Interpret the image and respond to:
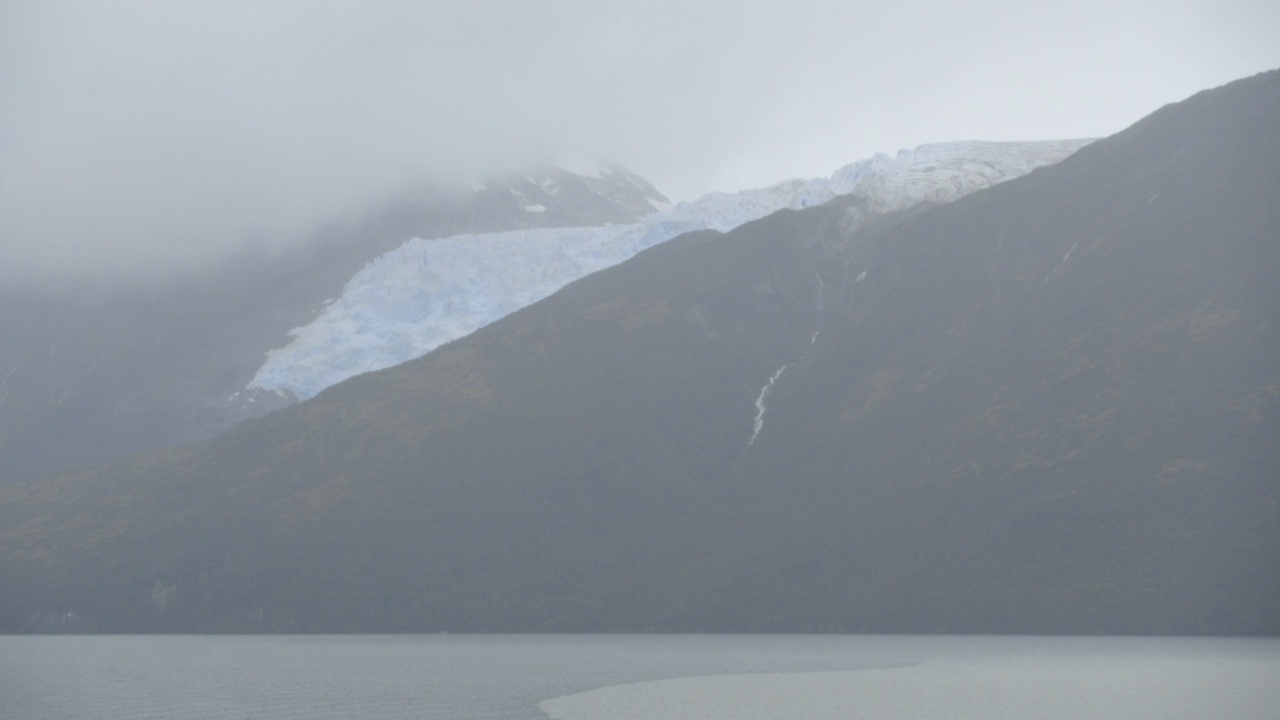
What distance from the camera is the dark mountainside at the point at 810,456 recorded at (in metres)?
113

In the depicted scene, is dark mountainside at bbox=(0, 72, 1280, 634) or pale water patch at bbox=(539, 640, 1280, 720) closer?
pale water patch at bbox=(539, 640, 1280, 720)

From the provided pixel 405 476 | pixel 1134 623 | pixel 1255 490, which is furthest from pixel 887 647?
pixel 405 476

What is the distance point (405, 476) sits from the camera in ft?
505

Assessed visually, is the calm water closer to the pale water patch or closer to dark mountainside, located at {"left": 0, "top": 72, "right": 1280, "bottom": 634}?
the pale water patch

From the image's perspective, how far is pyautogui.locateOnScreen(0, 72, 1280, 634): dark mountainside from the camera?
11275 cm

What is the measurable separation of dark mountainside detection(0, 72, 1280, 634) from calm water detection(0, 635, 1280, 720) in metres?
13.1

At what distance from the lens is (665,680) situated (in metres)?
69.4

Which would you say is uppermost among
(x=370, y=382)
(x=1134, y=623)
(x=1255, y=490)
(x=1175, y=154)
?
(x=1175, y=154)

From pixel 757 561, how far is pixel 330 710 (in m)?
79.3

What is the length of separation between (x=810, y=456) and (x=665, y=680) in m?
79.9

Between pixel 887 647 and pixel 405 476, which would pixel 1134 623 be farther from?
pixel 405 476

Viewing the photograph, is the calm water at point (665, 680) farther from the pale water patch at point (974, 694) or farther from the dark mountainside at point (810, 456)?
the dark mountainside at point (810, 456)

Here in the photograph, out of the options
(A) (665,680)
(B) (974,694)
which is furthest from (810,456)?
(B) (974,694)

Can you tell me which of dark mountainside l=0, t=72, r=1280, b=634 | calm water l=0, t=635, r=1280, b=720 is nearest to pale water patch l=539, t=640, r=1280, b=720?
calm water l=0, t=635, r=1280, b=720
